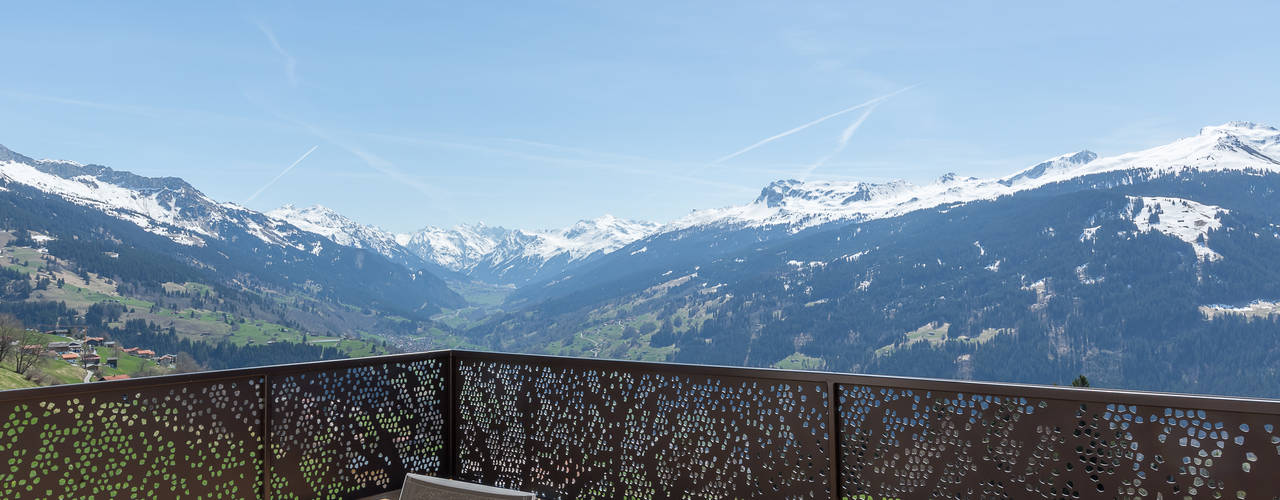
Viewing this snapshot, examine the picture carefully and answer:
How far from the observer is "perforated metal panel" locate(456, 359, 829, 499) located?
142 inches

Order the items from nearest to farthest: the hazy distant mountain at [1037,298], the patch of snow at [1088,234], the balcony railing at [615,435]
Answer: the balcony railing at [615,435] → the hazy distant mountain at [1037,298] → the patch of snow at [1088,234]

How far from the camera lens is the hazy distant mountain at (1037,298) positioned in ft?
287

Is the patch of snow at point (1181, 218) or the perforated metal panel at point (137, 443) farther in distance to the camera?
the patch of snow at point (1181, 218)

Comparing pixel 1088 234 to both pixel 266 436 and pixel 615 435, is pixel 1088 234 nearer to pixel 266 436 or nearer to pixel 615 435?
pixel 615 435

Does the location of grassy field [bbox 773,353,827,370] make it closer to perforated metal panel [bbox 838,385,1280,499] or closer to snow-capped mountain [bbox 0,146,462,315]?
snow-capped mountain [bbox 0,146,462,315]

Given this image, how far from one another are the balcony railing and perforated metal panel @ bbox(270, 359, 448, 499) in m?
0.01

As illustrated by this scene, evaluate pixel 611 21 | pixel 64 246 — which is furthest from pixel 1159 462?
pixel 64 246

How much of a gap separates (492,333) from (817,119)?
88.5 metres

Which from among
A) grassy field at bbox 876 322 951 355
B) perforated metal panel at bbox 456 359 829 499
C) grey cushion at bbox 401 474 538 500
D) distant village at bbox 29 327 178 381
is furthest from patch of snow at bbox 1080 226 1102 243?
grey cushion at bbox 401 474 538 500

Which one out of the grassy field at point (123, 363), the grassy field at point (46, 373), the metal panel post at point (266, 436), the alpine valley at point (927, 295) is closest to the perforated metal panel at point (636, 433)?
the metal panel post at point (266, 436)

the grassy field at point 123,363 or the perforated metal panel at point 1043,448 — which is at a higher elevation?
the perforated metal panel at point 1043,448

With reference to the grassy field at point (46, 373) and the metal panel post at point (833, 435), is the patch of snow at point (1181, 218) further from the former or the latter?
the grassy field at point (46, 373)

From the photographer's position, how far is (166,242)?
146 metres

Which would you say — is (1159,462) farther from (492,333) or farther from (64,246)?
(492,333)
